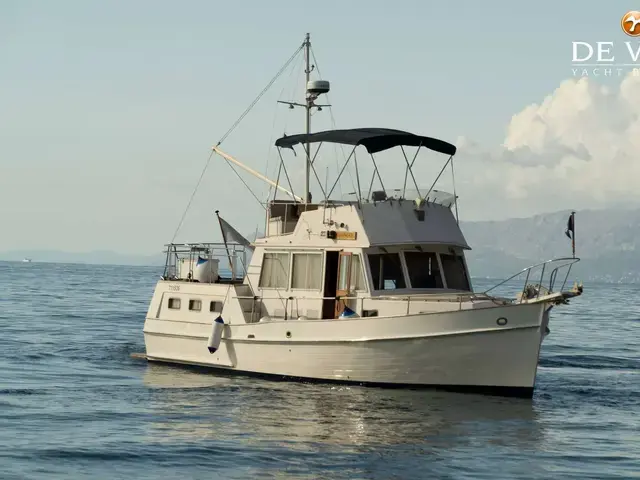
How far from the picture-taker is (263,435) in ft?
63.0

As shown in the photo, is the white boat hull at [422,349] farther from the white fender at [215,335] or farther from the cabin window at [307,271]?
the white fender at [215,335]

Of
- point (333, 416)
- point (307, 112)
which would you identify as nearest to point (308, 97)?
point (307, 112)

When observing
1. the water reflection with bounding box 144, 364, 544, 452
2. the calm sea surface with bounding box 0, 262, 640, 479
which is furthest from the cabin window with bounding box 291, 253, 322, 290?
the calm sea surface with bounding box 0, 262, 640, 479

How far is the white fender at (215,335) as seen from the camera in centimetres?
2580

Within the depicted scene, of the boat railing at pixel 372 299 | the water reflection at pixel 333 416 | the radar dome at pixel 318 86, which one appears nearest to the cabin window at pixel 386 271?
the boat railing at pixel 372 299

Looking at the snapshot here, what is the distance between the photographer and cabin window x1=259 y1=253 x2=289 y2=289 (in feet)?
84.4

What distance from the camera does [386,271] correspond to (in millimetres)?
24703

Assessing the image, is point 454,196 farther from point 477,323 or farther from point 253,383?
point 253,383

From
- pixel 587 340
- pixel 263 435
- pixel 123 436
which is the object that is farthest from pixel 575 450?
pixel 587 340

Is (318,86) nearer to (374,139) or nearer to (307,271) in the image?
(374,139)

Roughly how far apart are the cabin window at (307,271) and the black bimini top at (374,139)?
2.87 m

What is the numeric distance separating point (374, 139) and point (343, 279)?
340cm

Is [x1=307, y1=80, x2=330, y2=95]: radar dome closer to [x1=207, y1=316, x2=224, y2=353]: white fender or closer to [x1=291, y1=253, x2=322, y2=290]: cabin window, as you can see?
[x1=291, y1=253, x2=322, y2=290]: cabin window

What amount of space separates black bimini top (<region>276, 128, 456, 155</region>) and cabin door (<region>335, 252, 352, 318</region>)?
2620 mm
